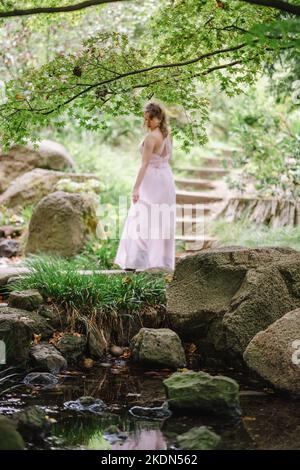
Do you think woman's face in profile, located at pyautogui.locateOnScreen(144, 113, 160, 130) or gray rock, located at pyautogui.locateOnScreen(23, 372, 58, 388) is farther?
woman's face in profile, located at pyautogui.locateOnScreen(144, 113, 160, 130)

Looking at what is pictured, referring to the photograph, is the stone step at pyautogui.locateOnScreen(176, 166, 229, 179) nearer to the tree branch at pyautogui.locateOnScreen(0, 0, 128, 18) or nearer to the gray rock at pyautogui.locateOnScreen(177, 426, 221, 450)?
the tree branch at pyautogui.locateOnScreen(0, 0, 128, 18)

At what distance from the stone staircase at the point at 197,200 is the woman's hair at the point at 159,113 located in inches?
98.9

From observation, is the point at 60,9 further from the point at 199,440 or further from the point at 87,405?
the point at 199,440

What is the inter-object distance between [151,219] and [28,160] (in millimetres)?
5051

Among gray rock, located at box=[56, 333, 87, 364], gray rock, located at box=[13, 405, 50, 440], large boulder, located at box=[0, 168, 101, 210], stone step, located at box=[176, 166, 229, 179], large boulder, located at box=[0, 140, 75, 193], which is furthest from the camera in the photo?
stone step, located at box=[176, 166, 229, 179]

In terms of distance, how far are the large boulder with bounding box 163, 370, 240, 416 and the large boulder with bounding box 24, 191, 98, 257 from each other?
502cm

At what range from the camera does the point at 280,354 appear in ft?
17.2

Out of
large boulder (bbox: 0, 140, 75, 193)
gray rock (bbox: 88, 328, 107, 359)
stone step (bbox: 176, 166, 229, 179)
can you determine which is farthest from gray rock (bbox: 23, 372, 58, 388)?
stone step (bbox: 176, 166, 229, 179)

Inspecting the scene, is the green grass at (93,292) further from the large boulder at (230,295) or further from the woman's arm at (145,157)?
the woman's arm at (145,157)

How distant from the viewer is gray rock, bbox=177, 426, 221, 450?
4.07 m

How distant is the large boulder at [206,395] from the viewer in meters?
4.75

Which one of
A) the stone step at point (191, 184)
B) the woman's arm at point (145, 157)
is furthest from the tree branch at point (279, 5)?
the stone step at point (191, 184)

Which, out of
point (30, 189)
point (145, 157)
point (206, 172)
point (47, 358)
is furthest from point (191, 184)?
point (47, 358)
